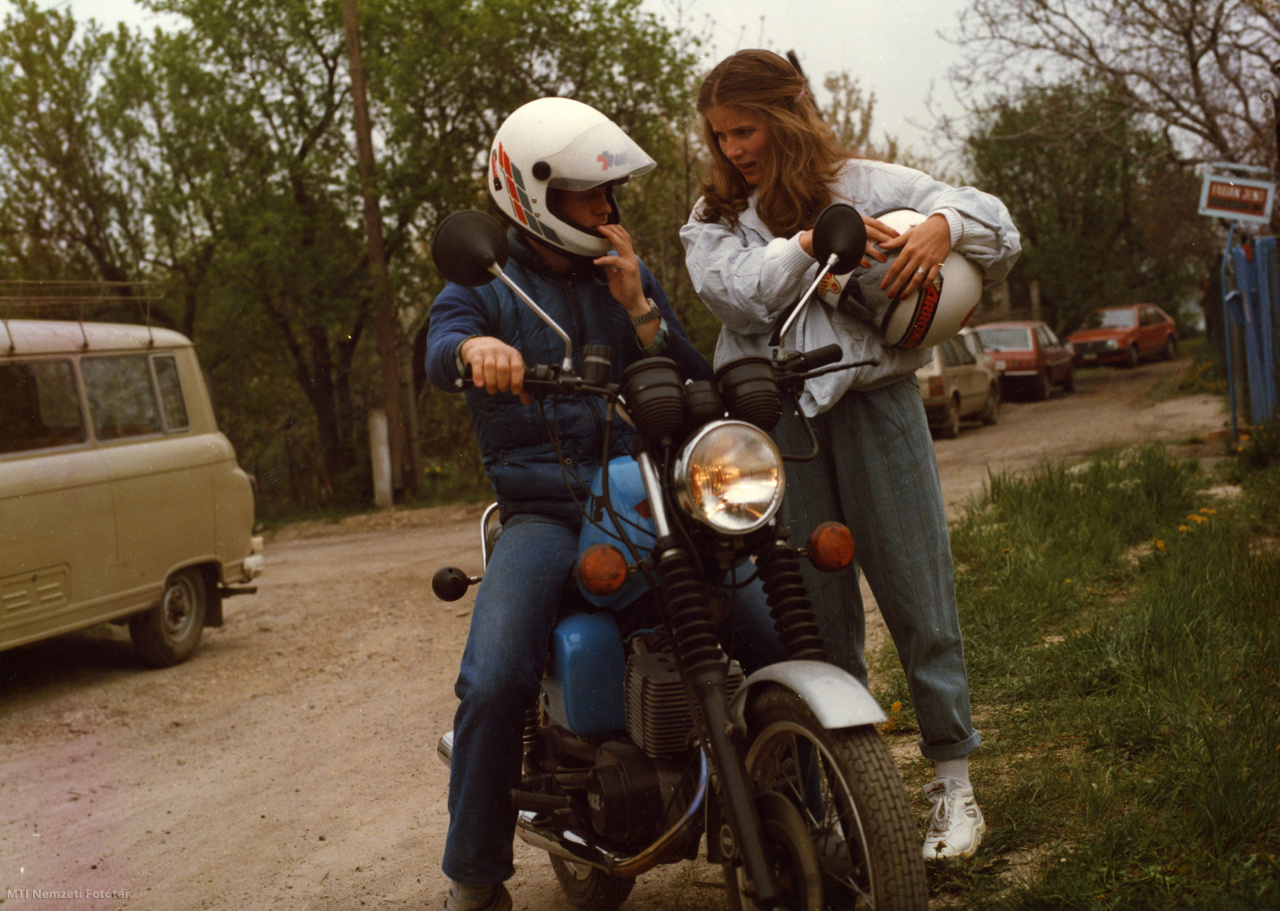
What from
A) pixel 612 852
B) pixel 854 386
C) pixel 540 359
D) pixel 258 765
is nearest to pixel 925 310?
pixel 854 386

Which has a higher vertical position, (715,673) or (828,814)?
(715,673)

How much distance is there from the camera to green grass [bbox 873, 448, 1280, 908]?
9.57ft

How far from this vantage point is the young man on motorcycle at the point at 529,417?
111 inches

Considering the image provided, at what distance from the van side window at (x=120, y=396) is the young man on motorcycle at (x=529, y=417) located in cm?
605

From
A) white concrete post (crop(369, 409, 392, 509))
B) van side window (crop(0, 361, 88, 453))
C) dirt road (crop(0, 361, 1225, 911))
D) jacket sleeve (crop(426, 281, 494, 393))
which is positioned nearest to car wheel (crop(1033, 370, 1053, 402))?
white concrete post (crop(369, 409, 392, 509))

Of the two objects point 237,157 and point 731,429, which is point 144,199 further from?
point 731,429

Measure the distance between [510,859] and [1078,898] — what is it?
4.36ft

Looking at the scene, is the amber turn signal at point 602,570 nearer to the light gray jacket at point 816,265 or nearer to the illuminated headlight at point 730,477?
the illuminated headlight at point 730,477

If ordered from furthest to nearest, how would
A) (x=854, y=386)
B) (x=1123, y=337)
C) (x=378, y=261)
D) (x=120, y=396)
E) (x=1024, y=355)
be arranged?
1. (x=1123, y=337)
2. (x=1024, y=355)
3. (x=378, y=261)
4. (x=120, y=396)
5. (x=854, y=386)

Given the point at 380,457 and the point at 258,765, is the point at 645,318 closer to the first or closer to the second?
the point at 258,765

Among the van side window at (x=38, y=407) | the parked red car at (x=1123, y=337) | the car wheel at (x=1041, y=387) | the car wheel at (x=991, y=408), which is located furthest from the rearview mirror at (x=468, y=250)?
the parked red car at (x=1123, y=337)

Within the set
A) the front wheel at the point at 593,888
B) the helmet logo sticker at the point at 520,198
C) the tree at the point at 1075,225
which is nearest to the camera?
the helmet logo sticker at the point at 520,198

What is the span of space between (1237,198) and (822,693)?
363 inches

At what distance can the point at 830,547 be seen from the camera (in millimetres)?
2539
